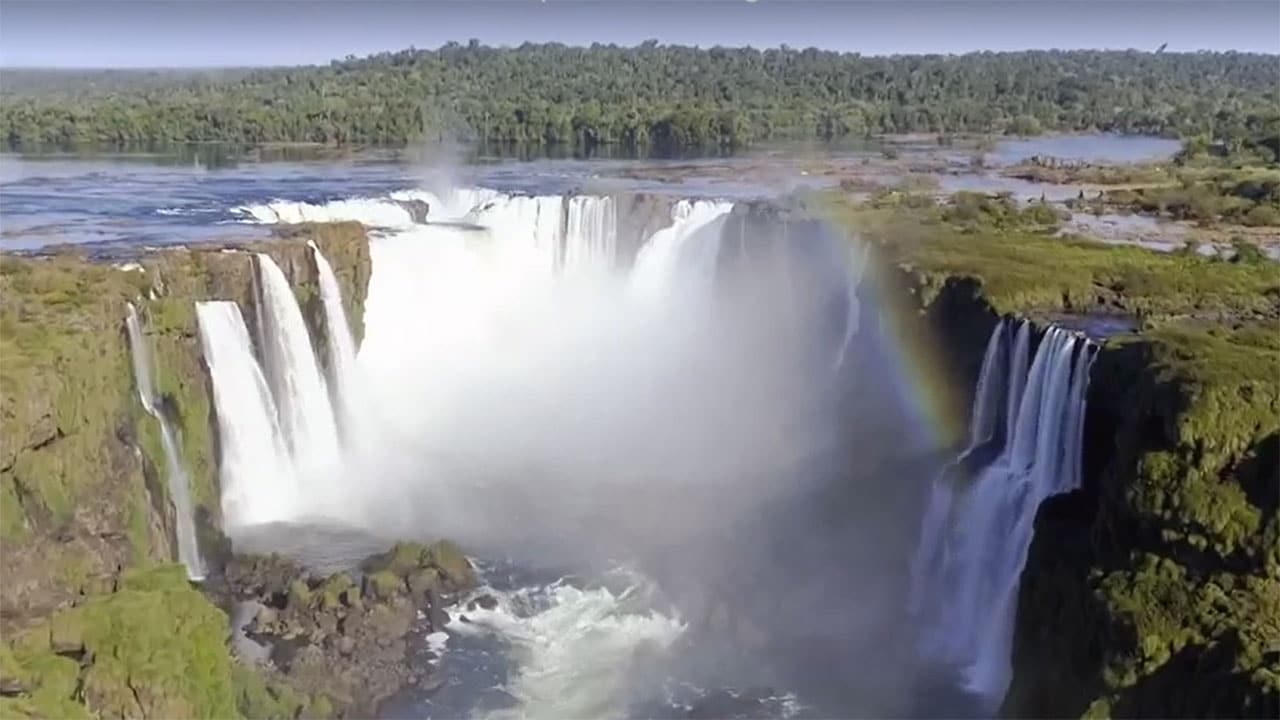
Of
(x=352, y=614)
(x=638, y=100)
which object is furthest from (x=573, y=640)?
(x=638, y=100)

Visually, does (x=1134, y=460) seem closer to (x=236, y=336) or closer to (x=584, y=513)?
(x=584, y=513)

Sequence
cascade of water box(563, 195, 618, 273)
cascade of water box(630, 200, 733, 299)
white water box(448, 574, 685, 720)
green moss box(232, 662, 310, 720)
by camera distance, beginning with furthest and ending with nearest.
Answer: cascade of water box(563, 195, 618, 273) < cascade of water box(630, 200, 733, 299) < white water box(448, 574, 685, 720) < green moss box(232, 662, 310, 720)

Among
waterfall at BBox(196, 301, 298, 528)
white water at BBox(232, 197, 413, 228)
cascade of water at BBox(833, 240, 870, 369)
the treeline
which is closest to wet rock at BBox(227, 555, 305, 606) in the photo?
waterfall at BBox(196, 301, 298, 528)

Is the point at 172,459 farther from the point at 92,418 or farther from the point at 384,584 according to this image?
the point at 384,584

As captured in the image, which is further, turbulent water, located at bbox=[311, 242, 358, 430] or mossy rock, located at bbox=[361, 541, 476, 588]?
turbulent water, located at bbox=[311, 242, 358, 430]

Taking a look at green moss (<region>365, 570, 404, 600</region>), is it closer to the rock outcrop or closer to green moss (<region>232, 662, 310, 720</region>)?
the rock outcrop
